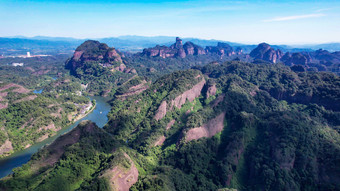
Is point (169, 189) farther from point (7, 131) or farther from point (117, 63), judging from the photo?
point (117, 63)

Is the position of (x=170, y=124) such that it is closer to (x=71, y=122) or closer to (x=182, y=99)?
(x=182, y=99)

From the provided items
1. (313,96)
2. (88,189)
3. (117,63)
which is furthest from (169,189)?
(117,63)

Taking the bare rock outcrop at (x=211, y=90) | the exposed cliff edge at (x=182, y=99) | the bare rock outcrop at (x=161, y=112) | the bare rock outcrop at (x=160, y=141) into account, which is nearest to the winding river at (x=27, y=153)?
the bare rock outcrop at (x=161, y=112)

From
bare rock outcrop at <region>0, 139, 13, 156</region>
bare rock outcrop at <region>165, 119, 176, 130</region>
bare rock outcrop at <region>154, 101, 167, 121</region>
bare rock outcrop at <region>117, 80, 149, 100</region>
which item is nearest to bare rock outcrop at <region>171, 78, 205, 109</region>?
bare rock outcrop at <region>154, 101, 167, 121</region>

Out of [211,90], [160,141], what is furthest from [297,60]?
[160,141]

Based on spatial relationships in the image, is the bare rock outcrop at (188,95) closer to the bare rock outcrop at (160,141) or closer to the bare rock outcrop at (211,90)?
the bare rock outcrop at (211,90)
